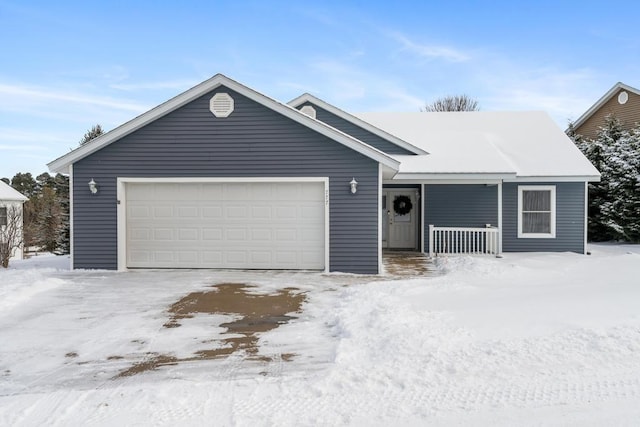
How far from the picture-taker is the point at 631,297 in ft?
20.9

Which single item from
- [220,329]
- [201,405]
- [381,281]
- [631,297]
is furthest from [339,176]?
[201,405]

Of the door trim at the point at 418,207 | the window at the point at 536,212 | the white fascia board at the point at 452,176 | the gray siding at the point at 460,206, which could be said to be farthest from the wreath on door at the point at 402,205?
the window at the point at 536,212

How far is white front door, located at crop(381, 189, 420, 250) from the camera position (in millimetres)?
15539

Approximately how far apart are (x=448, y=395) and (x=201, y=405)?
6.36ft

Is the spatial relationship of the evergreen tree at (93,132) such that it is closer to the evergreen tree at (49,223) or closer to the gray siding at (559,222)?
the evergreen tree at (49,223)

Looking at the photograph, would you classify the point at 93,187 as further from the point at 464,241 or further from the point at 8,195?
the point at 8,195

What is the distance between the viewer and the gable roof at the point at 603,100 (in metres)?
22.0

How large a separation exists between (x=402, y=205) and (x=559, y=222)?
15.5 feet

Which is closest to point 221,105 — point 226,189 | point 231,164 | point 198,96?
point 198,96

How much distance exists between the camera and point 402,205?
15.5 metres

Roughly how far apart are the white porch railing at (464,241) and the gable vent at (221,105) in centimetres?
641

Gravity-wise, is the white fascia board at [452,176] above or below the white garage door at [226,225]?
above

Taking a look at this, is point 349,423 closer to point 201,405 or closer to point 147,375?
point 201,405

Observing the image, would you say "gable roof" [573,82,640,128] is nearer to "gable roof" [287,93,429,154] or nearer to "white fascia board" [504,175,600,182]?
"white fascia board" [504,175,600,182]
